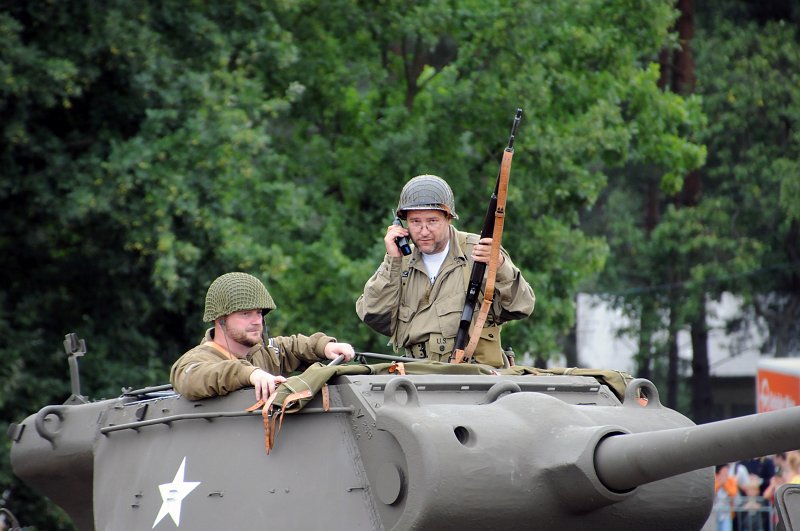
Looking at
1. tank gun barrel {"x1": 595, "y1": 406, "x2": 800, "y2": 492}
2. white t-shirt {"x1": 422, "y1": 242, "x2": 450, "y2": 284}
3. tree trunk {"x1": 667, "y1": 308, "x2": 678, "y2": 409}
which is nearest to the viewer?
tank gun barrel {"x1": 595, "y1": 406, "x2": 800, "y2": 492}

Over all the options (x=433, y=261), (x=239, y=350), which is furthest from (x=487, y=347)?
(x=239, y=350)

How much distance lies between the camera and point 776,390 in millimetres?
17531

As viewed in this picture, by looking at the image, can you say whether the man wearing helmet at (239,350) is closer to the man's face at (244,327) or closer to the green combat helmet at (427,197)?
the man's face at (244,327)

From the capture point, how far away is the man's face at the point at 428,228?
768 centimetres

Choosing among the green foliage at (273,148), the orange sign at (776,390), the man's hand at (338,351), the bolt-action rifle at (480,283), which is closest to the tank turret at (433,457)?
the bolt-action rifle at (480,283)

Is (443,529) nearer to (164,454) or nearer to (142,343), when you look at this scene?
(164,454)

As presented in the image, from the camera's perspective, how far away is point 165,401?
7191 millimetres

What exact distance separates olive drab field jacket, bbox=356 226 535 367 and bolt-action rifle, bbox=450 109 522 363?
0.09 metres

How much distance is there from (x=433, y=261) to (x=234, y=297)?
1.17m

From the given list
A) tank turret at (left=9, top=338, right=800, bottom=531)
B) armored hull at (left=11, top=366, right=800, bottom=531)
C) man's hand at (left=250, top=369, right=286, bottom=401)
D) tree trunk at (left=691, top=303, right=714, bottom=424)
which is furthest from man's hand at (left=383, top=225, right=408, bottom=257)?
tree trunk at (left=691, top=303, right=714, bottom=424)

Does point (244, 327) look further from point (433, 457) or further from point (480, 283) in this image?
point (433, 457)

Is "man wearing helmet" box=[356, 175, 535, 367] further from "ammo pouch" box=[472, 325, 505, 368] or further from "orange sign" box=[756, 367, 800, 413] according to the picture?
"orange sign" box=[756, 367, 800, 413]

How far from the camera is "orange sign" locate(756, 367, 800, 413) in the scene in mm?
16719

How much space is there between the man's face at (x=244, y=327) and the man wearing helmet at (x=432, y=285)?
745 millimetres
